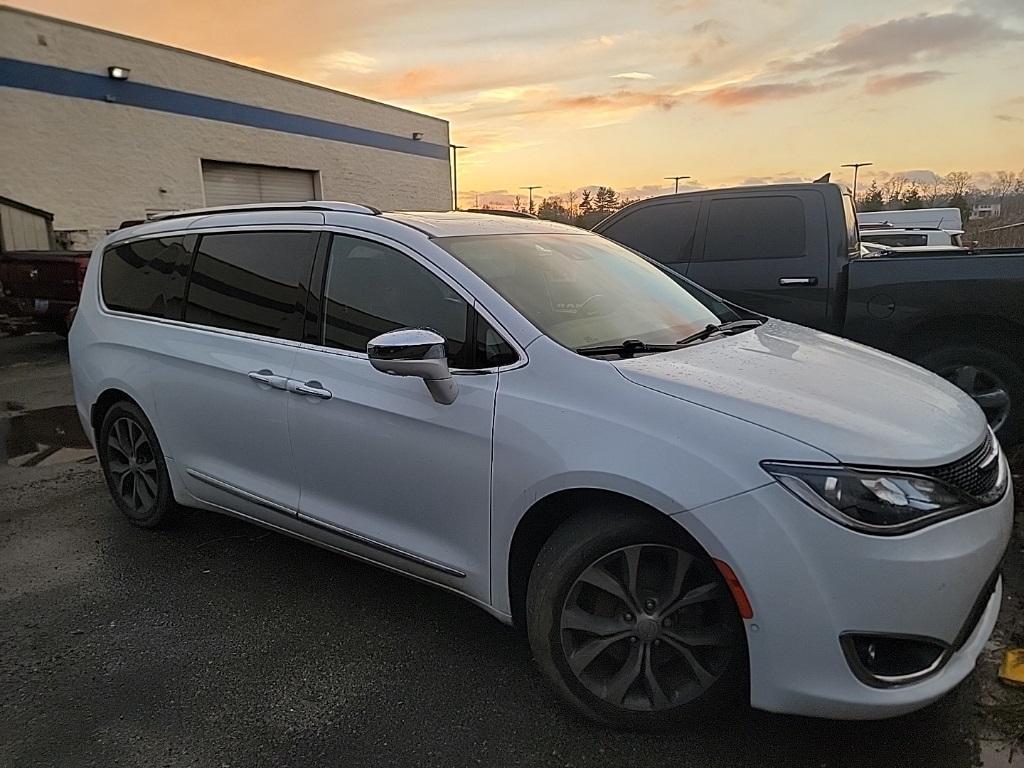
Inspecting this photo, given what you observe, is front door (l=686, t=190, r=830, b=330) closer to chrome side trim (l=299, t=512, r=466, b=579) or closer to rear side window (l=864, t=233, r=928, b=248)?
chrome side trim (l=299, t=512, r=466, b=579)

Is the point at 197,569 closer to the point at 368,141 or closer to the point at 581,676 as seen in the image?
the point at 581,676

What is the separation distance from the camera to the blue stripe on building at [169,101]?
14477mm

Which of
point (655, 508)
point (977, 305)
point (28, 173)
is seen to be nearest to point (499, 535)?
point (655, 508)

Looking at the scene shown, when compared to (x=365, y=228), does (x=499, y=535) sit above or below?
below

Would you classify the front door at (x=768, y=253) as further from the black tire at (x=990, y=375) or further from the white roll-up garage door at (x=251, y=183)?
the white roll-up garage door at (x=251, y=183)

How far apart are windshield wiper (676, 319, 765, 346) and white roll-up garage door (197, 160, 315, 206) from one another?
17223 millimetres

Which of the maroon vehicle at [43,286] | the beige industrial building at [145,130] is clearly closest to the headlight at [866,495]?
the maroon vehicle at [43,286]

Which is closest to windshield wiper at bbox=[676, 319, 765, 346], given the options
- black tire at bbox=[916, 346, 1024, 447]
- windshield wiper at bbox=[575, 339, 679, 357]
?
windshield wiper at bbox=[575, 339, 679, 357]

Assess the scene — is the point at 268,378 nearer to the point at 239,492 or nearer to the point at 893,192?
the point at 239,492

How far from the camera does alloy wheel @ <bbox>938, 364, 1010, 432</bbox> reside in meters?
4.79

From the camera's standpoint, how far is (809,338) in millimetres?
3266

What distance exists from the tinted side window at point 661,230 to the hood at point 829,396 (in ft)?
10.5

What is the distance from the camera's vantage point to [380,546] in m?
2.97

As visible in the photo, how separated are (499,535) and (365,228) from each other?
4.80 feet
